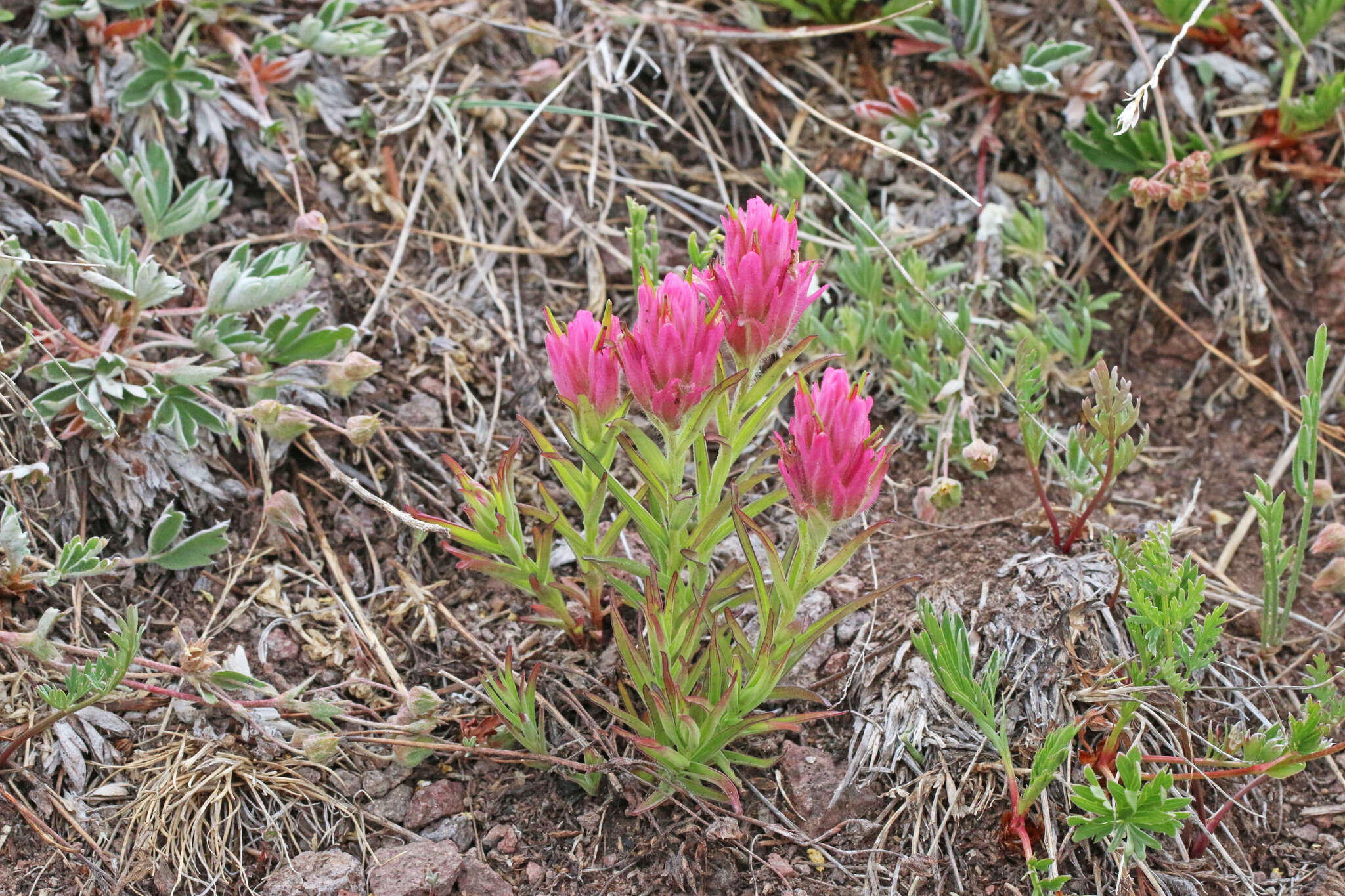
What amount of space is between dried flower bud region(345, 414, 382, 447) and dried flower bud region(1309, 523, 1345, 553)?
81.9 inches

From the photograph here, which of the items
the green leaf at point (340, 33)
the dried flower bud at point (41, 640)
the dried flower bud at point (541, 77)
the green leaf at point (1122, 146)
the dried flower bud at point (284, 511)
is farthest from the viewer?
the dried flower bud at point (541, 77)

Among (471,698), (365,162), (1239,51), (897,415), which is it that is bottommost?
(471,698)

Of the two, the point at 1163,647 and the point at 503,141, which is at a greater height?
the point at 503,141

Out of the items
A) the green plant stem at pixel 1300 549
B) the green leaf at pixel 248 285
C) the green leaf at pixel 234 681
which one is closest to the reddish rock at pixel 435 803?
the green leaf at pixel 234 681

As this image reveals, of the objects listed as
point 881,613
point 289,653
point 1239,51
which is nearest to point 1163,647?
point 881,613

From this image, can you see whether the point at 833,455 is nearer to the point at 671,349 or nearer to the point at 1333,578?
the point at 671,349

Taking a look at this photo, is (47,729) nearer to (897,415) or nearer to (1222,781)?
(897,415)

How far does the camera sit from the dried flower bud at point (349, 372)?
2.54 meters

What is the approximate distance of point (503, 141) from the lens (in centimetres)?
326

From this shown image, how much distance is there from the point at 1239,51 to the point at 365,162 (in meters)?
2.51

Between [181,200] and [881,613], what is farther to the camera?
[181,200]

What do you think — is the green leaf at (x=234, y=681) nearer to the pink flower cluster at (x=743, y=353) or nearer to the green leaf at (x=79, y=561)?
the green leaf at (x=79, y=561)

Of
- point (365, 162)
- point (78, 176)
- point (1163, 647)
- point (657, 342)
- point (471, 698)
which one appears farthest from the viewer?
point (365, 162)

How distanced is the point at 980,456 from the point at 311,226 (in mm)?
1677
